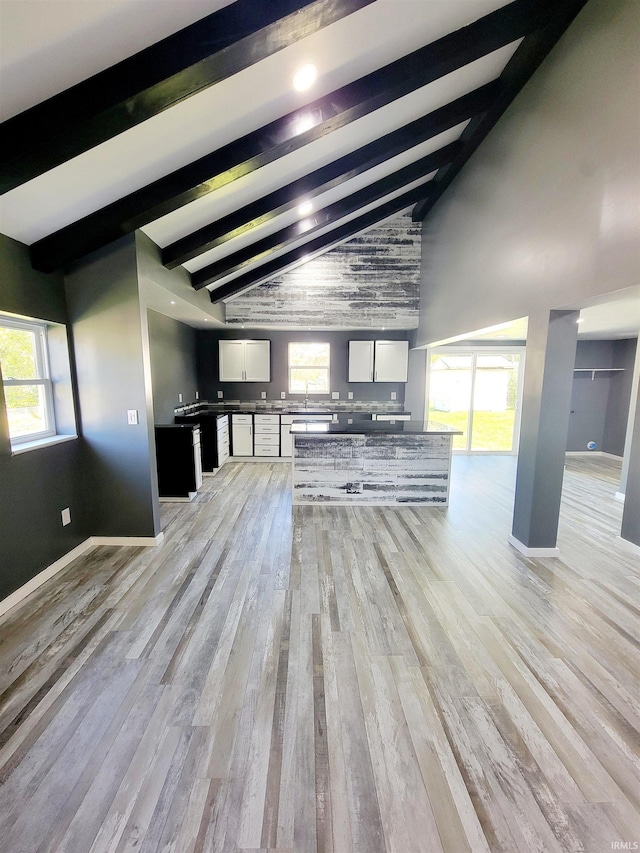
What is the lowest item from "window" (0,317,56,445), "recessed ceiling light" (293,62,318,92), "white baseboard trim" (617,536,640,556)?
"white baseboard trim" (617,536,640,556)

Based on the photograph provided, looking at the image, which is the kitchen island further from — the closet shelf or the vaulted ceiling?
the closet shelf

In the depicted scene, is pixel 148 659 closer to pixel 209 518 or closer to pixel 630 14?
pixel 209 518

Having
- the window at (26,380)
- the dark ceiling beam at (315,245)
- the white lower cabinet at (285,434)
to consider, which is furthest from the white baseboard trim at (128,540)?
the dark ceiling beam at (315,245)

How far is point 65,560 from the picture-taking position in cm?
284

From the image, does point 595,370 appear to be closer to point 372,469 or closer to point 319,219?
point 372,469

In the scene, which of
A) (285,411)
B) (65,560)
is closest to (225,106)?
(65,560)

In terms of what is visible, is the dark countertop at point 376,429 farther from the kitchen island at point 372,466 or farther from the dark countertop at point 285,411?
the dark countertop at point 285,411

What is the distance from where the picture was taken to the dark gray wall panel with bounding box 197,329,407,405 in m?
6.40

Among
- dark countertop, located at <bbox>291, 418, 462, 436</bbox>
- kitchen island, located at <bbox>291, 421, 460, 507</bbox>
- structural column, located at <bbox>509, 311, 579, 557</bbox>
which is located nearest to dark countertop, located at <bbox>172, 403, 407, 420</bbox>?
dark countertop, located at <bbox>291, 418, 462, 436</bbox>

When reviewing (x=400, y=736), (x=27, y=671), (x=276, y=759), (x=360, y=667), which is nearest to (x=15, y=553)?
(x=27, y=671)

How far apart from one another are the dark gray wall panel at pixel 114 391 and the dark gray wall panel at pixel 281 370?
3542mm

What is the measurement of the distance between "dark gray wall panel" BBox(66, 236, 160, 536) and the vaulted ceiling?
0.89 ft

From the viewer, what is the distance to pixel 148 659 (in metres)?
1.88

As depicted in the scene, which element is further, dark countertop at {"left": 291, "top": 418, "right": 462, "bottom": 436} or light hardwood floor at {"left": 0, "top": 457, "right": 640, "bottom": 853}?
dark countertop at {"left": 291, "top": 418, "right": 462, "bottom": 436}
